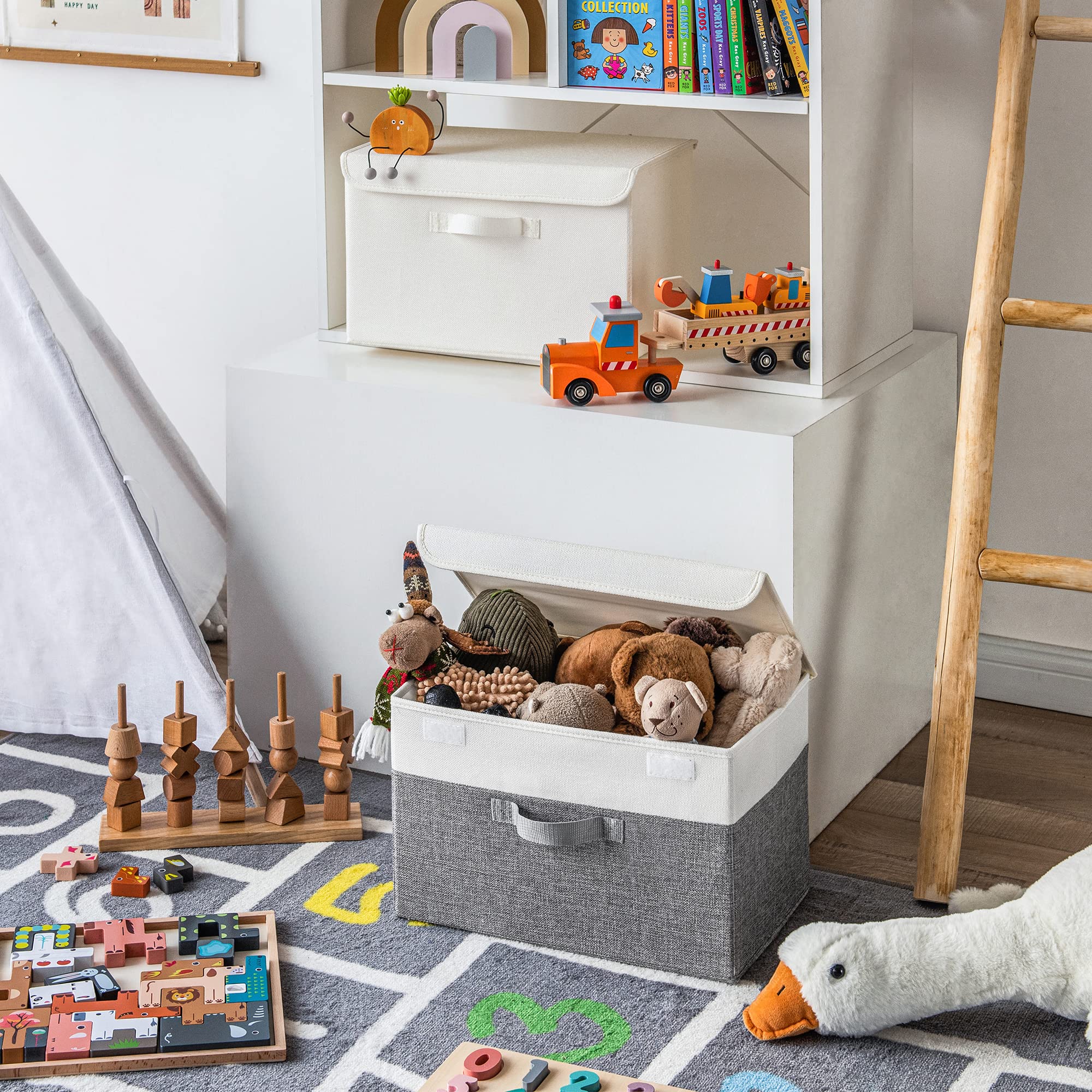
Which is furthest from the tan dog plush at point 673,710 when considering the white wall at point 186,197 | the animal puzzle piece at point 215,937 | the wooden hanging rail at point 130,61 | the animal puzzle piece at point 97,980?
the wooden hanging rail at point 130,61

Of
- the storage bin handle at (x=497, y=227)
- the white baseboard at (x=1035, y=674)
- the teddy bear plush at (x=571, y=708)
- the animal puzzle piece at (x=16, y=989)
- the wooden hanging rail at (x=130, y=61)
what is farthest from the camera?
the wooden hanging rail at (x=130, y=61)

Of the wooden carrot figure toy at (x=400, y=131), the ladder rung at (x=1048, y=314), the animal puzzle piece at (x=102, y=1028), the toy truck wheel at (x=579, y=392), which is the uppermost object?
the wooden carrot figure toy at (x=400, y=131)

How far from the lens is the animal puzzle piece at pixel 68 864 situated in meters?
1.75

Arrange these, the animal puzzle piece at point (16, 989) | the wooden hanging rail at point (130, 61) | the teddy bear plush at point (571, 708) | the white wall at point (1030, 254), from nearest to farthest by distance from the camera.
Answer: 1. the animal puzzle piece at point (16, 989)
2. the teddy bear plush at point (571, 708)
3. the white wall at point (1030, 254)
4. the wooden hanging rail at point (130, 61)

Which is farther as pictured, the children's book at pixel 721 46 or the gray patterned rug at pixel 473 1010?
the children's book at pixel 721 46

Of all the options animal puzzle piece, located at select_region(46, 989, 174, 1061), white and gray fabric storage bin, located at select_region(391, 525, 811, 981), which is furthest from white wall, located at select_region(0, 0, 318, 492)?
animal puzzle piece, located at select_region(46, 989, 174, 1061)

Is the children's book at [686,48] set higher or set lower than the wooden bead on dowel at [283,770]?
higher

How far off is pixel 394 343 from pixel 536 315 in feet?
0.72

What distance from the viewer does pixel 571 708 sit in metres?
1.58

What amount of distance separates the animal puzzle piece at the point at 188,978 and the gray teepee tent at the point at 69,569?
52cm

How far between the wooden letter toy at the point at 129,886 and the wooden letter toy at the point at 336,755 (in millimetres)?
240

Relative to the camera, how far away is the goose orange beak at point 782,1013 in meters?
1.45

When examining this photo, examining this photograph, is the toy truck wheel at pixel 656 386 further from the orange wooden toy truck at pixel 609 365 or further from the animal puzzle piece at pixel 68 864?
the animal puzzle piece at pixel 68 864

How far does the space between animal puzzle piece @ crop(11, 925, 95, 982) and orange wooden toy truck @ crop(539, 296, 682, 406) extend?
811 millimetres
